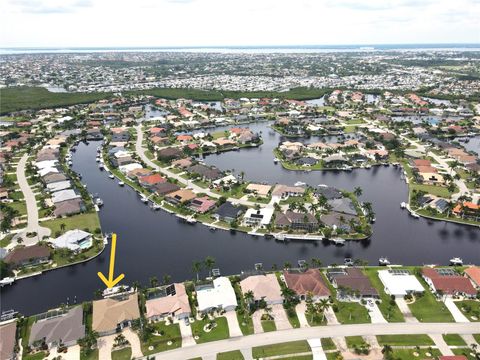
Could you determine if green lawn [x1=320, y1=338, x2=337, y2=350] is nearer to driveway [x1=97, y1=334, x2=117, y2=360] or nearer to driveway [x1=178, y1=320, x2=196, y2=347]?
driveway [x1=178, y1=320, x2=196, y2=347]

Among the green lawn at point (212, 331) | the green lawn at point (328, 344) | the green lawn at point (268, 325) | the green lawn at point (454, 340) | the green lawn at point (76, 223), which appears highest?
the green lawn at point (76, 223)

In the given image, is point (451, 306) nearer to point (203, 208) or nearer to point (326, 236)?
point (326, 236)

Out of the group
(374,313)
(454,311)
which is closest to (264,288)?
(374,313)

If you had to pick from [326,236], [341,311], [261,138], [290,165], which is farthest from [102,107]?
[341,311]

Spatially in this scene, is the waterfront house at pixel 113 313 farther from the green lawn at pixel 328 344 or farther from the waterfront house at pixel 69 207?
the waterfront house at pixel 69 207

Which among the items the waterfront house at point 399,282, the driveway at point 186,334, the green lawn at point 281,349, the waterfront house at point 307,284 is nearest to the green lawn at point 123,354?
the driveway at point 186,334

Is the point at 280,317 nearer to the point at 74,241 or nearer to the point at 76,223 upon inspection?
the point at 74,241
